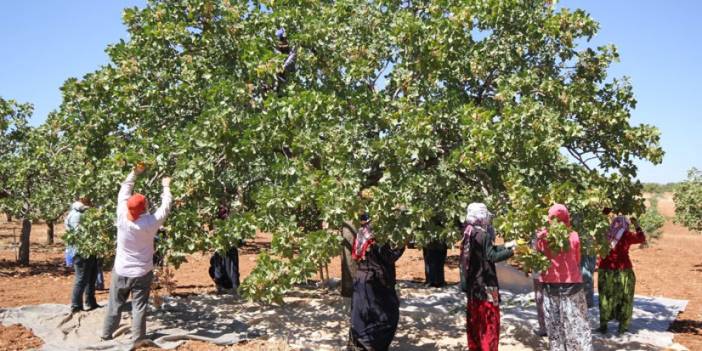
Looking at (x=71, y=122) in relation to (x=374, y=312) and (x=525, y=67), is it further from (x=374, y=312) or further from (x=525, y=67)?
(x=525, y=67)

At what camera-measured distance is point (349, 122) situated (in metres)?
6.62

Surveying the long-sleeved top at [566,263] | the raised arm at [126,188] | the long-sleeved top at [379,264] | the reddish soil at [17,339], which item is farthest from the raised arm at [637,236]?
the reddish soil at [17,339]

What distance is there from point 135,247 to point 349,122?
3.04 meters

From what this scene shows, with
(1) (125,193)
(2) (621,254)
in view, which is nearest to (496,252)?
(2) (621,254)

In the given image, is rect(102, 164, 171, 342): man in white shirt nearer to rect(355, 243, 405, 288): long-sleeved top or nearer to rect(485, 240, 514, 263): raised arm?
rect(355, 243, 405, 288): long-sleeved top

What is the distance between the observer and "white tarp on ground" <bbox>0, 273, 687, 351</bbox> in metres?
7.84

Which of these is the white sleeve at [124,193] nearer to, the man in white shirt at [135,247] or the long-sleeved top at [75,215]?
the man in white shirt at [135,247]

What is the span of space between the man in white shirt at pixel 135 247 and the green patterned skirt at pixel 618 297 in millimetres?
6387

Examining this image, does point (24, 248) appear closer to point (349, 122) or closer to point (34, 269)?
point (34, 269)

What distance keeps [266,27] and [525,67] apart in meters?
3.62

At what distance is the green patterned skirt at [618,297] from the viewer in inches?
338

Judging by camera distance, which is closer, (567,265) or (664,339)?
(567,265)

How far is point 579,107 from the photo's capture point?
24.1 ft

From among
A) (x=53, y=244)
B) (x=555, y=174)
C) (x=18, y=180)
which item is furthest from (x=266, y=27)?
(x=53, y=244)
